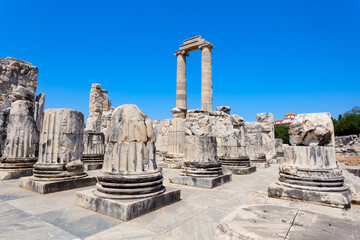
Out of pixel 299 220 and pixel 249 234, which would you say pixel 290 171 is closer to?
pixel 299 220

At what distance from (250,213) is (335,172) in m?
2.31

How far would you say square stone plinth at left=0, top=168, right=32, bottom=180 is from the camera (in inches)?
232

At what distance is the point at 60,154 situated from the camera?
5121mm

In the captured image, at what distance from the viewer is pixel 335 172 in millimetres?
3822

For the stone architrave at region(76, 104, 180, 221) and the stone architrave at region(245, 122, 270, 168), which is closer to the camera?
the stone architrave at region(76, 104, 180, 221)

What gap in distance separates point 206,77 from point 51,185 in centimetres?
1537

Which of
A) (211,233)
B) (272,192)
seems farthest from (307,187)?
(211,233)

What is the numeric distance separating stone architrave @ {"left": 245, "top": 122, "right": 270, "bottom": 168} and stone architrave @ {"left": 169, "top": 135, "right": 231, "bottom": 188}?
4807 millimetres

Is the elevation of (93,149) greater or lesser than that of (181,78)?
lesser

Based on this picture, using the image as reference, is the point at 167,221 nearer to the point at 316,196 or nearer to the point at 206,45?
the point at 316,196

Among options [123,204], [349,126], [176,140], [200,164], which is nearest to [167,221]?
[123,204]

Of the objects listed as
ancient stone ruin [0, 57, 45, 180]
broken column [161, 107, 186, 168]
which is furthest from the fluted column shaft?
ancient stone ruin [0, 57, 45, 180]

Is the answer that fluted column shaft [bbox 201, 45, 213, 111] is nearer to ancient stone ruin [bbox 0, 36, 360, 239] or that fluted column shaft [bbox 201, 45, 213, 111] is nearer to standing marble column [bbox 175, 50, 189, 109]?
standing marble column [bbox 175, 50, 189, 109]

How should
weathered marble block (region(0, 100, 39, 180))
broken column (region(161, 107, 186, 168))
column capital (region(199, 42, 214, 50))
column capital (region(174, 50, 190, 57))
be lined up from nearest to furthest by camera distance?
weathered marble block (region(0, 100, 39, 180)) < broken column (region(161, 107, 186, 168)) < column capital (region(199, 42, 214, 50)) < column capital (region(174, 50, 190, 57))
